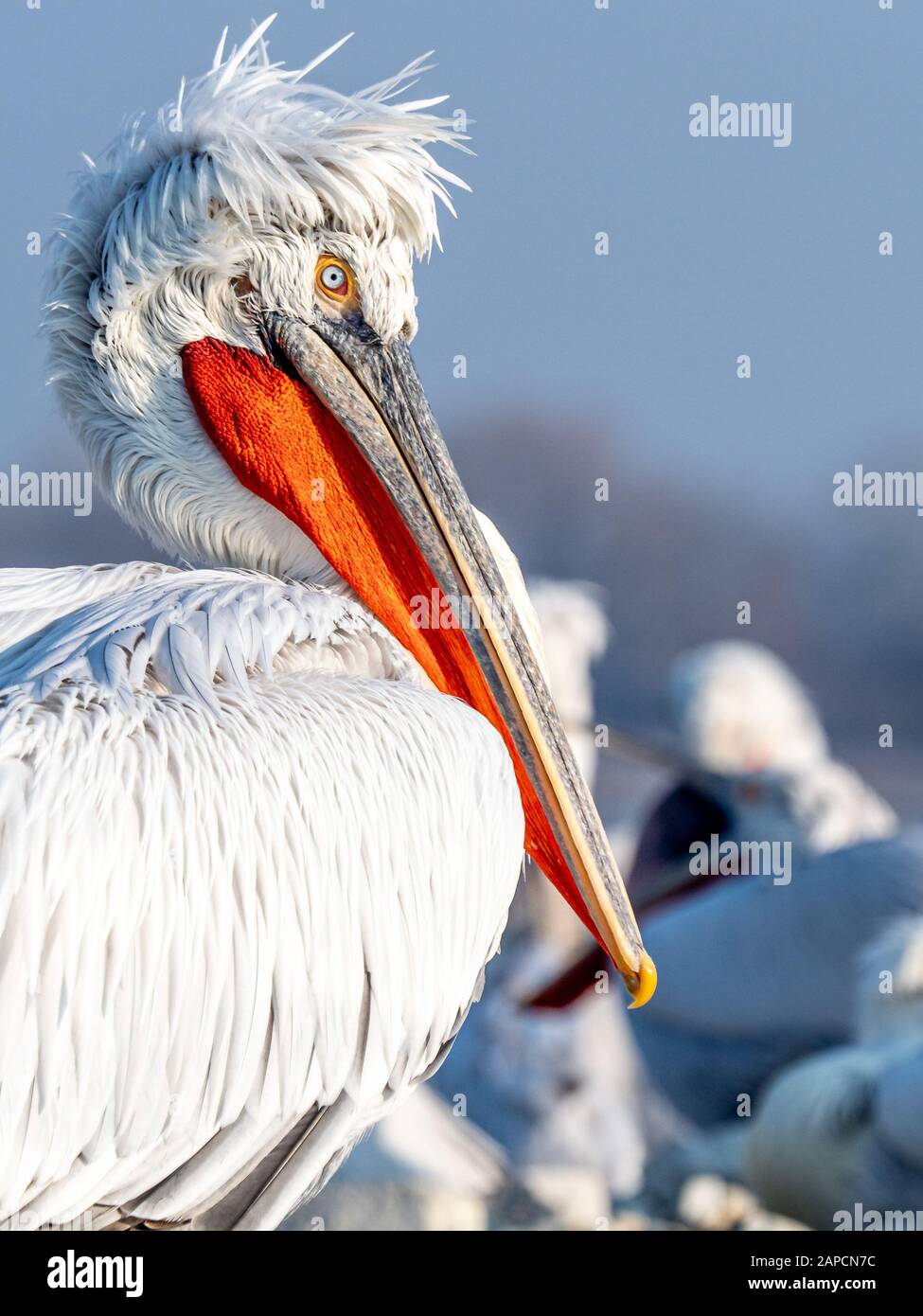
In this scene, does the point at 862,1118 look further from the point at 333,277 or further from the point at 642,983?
the point at 333,277

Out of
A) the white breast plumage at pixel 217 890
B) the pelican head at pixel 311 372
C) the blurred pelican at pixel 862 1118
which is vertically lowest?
the blurred pelican at pixel 862 1118

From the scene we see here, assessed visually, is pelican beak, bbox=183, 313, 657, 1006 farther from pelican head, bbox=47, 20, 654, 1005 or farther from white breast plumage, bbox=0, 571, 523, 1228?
white breast plumage, bbox=0, 571, 523, 1228

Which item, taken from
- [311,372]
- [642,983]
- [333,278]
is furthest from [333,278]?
[642,983]

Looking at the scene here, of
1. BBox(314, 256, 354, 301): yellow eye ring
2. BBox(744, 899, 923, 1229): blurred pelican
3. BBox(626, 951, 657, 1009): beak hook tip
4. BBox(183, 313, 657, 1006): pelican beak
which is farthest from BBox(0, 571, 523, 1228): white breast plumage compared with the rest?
BBox(744, 899, 923, 1229): blurred pelican

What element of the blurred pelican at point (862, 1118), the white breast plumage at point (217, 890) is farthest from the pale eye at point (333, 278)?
the blurred pelican at point (862, 1118)

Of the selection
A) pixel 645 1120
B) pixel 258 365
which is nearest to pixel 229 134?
pixel 258 365

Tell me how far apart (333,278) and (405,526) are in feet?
1.42

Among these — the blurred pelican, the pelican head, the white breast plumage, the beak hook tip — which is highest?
the pelican head

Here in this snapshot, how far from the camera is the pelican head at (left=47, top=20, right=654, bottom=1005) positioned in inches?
88.0

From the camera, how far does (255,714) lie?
6.15 feet

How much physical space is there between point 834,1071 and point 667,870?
872 millimetres

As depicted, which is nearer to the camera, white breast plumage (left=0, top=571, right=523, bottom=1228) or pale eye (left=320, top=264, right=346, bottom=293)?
white breast plumage (left=0, top=571, right=523, bottom=1228)

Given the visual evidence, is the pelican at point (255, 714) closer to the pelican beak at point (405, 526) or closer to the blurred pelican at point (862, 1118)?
the pelican beak at point (405, 526)

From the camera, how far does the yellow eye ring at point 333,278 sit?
7.50ft
